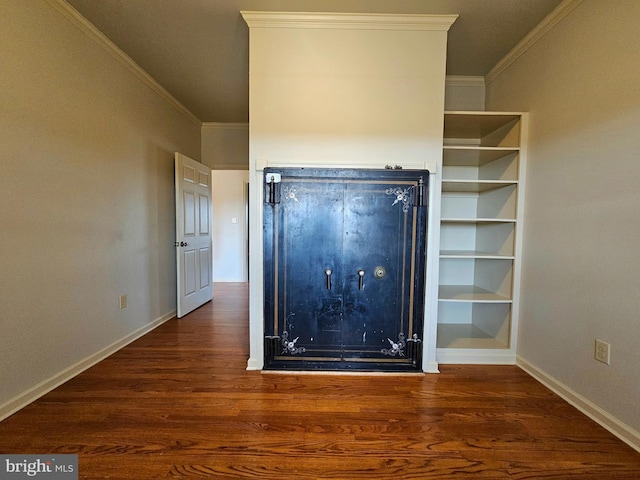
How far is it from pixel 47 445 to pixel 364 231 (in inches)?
80.8

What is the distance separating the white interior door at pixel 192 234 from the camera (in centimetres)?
310

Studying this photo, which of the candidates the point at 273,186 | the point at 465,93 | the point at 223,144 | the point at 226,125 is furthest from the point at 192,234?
the point at 465,93

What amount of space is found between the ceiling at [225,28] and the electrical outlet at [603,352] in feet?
7.03

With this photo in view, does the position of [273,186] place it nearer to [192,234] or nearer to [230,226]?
[192,234]

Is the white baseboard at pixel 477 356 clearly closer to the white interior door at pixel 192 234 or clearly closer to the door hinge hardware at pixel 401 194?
the door hinge hardware at pixel 401 194

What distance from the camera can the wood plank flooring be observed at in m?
1.22

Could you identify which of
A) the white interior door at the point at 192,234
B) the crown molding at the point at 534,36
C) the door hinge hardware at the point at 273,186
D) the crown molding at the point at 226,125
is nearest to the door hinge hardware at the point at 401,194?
the door hinge hardware at the point at 273,186

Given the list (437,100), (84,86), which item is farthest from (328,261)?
(84,86)

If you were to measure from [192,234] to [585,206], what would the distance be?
→ 3.67 meters

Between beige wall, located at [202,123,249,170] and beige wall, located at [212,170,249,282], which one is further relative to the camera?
beige wall, located at [212,170,249,282]

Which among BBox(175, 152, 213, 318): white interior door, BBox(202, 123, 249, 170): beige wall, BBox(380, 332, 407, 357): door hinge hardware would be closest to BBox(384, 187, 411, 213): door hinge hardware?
→ BBox(380, 332, 407, 357): door hinge hardware

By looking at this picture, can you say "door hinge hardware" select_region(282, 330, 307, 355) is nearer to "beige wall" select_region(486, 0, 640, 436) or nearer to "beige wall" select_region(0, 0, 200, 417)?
"beige wall" select_region(0, 0, 200, 417)

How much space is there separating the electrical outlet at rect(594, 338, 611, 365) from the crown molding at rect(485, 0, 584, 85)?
2.06 metres

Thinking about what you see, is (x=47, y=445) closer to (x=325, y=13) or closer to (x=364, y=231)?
(x=364, y=231)
